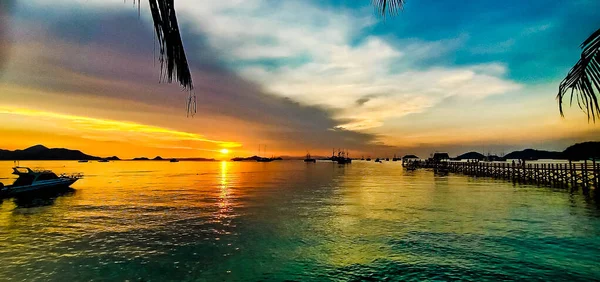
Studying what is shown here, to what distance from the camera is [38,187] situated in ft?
146

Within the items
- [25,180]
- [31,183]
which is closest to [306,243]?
[31,183]

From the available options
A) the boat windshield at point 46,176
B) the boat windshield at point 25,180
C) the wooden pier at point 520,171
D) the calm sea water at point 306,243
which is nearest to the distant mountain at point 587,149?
the calm sea water at point 306,243

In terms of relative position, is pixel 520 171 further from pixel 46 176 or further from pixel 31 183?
pixel 31 183

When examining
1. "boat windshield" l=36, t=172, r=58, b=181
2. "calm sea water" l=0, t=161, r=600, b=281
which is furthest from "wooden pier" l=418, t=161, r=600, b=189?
"boat windshield" l=36, t=172, r=58, b=181

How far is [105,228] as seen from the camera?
22297 millimetres

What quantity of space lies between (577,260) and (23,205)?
47004 mm

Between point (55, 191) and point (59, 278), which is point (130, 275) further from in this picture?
point (55, 191)

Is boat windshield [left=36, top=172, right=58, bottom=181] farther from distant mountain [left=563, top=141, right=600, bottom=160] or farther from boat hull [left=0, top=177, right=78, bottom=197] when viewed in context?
distant mountain [left=563, top=141, right=600, bottom=160]

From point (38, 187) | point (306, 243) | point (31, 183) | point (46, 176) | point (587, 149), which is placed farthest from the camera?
point (46, 176)

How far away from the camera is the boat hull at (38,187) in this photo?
134 ft

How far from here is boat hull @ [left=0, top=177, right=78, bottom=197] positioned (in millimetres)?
40700

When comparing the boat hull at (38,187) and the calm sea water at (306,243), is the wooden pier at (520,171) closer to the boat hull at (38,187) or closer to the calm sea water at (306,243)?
the calm sea water at (306,243)

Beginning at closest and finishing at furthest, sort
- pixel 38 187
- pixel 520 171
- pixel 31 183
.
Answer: pixel 31 183, pixel 38 187, pixel 520 171

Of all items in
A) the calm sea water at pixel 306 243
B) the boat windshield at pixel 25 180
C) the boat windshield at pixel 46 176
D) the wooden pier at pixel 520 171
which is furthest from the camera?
the wooden pier at pixel 520 171
